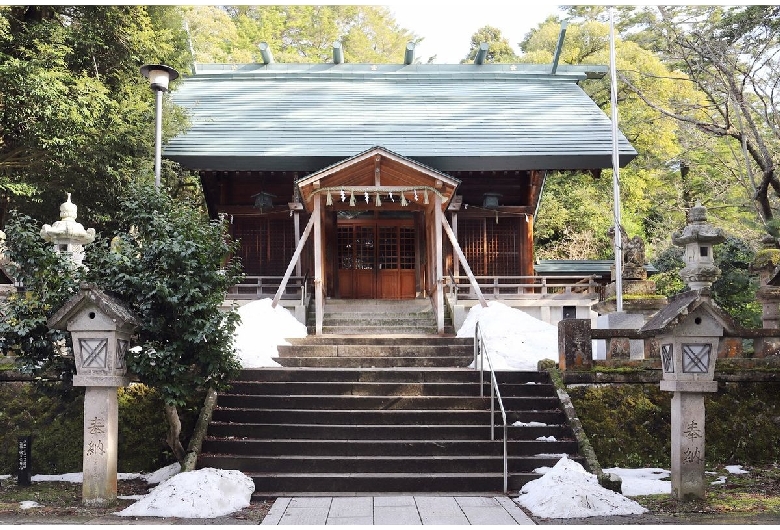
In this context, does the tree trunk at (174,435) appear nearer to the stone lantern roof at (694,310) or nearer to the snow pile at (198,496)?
the snow pile at (198,496)

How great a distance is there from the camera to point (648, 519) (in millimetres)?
7992

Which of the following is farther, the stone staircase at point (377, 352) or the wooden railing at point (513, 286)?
the wooden railing at point (513, 286)

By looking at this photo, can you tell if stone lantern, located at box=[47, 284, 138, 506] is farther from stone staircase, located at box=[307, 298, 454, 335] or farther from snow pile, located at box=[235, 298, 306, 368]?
stone staircase, located at box=[307, 298, 454, 335]

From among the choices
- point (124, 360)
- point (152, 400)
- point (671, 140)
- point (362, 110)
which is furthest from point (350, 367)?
point (671, 140)

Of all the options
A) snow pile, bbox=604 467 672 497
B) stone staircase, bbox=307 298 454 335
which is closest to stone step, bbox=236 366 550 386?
snow pile, bbox=604 467 672 497

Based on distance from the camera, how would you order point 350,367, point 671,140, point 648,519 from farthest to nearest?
1. point 671,140
2. point 350,367
3. point 648,519

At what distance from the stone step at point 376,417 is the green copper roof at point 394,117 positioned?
914cm

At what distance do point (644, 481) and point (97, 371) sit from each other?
Answer: 23.3 feet

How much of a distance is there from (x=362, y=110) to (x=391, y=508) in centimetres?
1497

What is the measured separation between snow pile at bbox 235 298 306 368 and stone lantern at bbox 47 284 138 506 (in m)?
3.10

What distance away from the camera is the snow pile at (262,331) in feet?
41.8

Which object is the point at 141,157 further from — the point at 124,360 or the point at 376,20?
the point at 376,20

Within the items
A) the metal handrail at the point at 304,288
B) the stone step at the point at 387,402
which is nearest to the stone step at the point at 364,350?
the stone step at the point at 387,402

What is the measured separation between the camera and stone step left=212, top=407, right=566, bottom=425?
10844 millimetres
